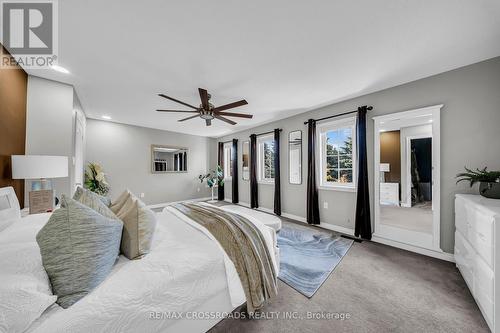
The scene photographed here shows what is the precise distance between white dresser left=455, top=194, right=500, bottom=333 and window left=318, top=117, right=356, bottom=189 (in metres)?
1.50

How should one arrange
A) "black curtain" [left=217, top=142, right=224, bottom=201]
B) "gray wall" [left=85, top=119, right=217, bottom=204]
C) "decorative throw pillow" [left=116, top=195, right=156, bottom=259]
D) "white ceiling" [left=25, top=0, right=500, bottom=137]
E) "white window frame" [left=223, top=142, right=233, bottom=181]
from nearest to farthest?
"decorative throw pillow" [left=116, top=195, right=156, bottom=259] → "white ceiling" [left=25, top=0, right=500, bottom=137] → "gray wall" [left=85, top=119, right=217, bottom=204] → "black curtain" [left=217, top=142, right=224, bottom=201] → "white window frame" [left=223, top=142, right=233, bottom=181]

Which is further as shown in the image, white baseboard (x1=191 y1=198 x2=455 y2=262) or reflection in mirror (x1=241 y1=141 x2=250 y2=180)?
reflection in mirror (x1=241 y1=141 x2=250 y2=180)

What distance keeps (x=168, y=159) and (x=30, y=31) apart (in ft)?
13.8

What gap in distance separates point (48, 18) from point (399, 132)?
5.56 meters

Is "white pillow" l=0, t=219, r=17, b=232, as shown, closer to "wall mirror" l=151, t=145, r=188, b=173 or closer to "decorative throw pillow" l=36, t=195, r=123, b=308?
"decorative throw pillow" l=36, t=195, r=123, b=308

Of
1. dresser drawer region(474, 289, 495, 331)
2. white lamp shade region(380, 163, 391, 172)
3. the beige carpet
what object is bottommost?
the beige carpet

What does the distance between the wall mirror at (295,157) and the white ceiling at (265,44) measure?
4.30 ft

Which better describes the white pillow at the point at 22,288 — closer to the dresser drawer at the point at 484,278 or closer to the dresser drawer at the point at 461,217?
the dresser drawer at the point at 484,278

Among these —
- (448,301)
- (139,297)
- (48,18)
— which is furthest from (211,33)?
(448,301)

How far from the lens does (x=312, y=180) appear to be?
144 inches

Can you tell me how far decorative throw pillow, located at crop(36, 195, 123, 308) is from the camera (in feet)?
2.80

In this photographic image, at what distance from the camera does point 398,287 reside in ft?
5.90

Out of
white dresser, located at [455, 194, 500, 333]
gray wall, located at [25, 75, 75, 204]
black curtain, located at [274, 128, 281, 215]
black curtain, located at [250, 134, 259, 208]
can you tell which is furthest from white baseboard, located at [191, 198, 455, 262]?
gray wall, located at [25, 75, 75, 204]

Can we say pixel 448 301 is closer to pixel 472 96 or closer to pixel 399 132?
pixel 472 96
